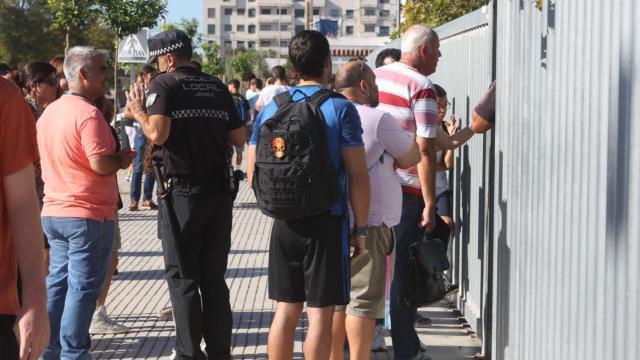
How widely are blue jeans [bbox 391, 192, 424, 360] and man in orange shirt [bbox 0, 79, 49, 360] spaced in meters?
3.77

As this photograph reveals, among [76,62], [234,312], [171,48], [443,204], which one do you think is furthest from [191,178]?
[234,312]

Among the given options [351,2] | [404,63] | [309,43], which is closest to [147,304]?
[404,63]

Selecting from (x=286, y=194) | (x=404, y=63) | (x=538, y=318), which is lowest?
(x=538, y=318)

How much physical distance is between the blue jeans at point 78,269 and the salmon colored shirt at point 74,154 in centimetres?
7

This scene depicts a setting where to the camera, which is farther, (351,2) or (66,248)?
(351,2)

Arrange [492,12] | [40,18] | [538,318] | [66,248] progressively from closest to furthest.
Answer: [538,318] → [66,248] → [492,12] → [40,18]

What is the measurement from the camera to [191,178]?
21.0 feet

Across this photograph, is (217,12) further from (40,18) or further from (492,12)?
(492,12)

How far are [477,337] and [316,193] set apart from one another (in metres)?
2.96

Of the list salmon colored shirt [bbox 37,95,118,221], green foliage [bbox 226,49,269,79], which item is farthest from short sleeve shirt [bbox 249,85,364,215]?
green foliage [bbox 226,49,269,79]

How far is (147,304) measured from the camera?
888 centimetres

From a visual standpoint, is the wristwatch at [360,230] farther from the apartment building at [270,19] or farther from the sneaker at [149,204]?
the apartment building at [270,19]

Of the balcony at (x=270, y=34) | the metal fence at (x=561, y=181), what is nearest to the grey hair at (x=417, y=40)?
the metal fence at (x=561, y=181)

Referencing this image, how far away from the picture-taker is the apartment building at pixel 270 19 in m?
192
